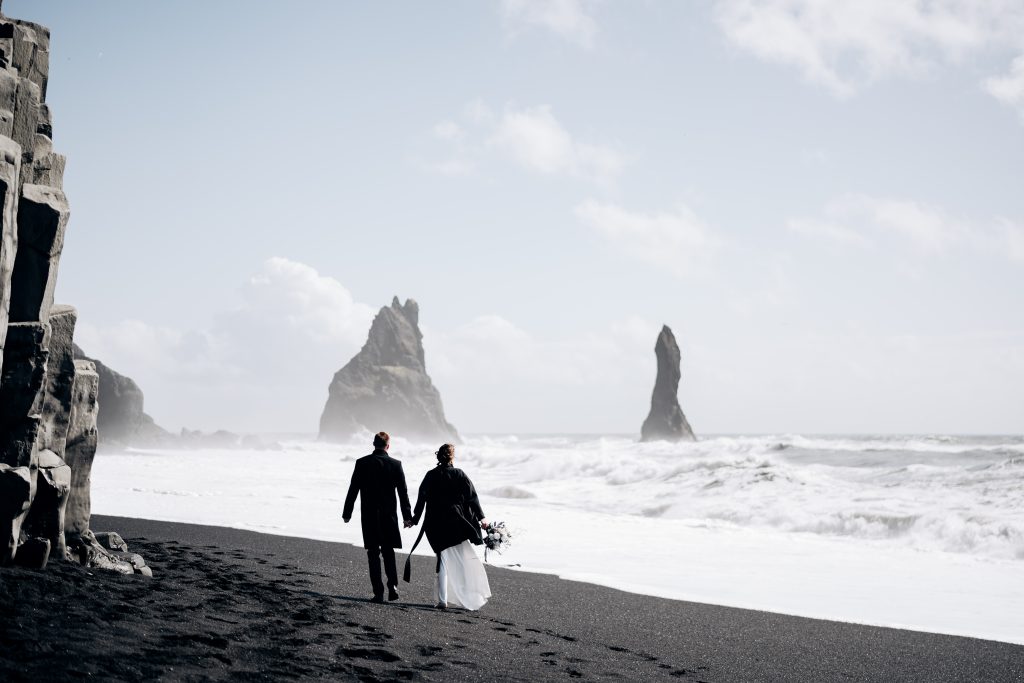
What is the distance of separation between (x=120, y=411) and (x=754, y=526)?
5959 centimetres

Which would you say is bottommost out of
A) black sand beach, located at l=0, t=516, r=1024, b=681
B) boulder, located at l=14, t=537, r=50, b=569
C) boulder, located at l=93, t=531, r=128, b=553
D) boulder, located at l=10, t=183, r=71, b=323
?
black sand beach, located at l=0, t=516, r=1024, b=681

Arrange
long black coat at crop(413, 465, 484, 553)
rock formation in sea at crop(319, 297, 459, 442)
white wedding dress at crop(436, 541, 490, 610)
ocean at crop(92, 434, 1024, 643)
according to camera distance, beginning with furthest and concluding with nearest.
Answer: rock formation in sea at crop(319, 297, 459, 442) → ocean at crop(92, 434, 1024, 643) → long black coat at crop(413, 465, 484, 553) → white wedding dress at crop(436, 541, 490, 610)

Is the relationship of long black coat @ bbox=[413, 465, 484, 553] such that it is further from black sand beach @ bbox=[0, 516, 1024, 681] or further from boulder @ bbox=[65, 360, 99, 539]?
boulder @ bbox=[65, 360, 99, 539]

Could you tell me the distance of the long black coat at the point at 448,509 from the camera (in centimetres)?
855

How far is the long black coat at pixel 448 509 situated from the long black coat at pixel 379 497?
0.79ft

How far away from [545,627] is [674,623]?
1.54 metres

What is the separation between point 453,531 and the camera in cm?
855

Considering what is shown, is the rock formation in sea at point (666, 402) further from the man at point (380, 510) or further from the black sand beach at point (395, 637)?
the man at point (380, 510)

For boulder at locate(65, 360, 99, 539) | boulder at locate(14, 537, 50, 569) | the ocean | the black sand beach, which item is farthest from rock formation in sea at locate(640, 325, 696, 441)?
boulder at locate(14, 537, 50, 569)

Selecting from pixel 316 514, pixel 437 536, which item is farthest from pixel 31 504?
pixel 316 514

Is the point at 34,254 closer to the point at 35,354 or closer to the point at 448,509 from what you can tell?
the point at 35,354

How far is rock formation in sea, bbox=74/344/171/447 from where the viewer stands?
205 feet

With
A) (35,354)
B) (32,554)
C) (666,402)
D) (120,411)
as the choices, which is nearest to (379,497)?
(32,554)

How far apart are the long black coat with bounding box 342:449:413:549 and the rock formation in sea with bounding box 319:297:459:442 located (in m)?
106
